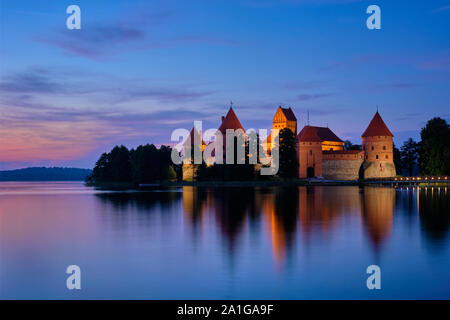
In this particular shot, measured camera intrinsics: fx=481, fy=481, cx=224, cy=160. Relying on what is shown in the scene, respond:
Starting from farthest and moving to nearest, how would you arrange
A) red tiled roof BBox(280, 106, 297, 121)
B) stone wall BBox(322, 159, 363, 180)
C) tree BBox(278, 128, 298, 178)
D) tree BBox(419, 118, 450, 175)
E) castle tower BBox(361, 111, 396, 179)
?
red tiled roof BBox(280, 106, 297, 121) → stone wall BBox(322, 159, 363, 180) → castle tower BBox(361, 111, 396, 179) → tree BBox(278, 128, 298, 178) → tree BBox(419, 118, 450, 175)

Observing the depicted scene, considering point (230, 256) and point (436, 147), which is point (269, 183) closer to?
point (436, 147)

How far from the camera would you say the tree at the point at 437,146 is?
50.3 meters

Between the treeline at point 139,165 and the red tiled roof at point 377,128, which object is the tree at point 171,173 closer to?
the treeline at point 139,165

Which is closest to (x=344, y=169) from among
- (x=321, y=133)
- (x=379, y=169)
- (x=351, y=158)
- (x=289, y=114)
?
(x=351, y=158)

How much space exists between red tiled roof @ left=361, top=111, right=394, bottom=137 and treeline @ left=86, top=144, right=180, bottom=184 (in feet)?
97.5

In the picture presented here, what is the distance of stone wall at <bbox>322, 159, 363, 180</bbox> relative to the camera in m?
71.8

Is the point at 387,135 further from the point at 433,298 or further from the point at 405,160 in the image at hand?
the point at 433,298

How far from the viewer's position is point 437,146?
5028 cm

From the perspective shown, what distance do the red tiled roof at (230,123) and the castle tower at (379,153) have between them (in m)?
20.0

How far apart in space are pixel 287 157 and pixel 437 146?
706 inches

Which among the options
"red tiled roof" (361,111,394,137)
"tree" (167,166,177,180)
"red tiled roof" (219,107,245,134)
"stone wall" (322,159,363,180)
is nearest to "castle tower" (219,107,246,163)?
"red tiled roof" (219,107,245,134)

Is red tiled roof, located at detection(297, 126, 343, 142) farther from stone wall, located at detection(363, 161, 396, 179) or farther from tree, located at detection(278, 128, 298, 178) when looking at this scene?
tree, located at detection(278, 128, 298, 178)
